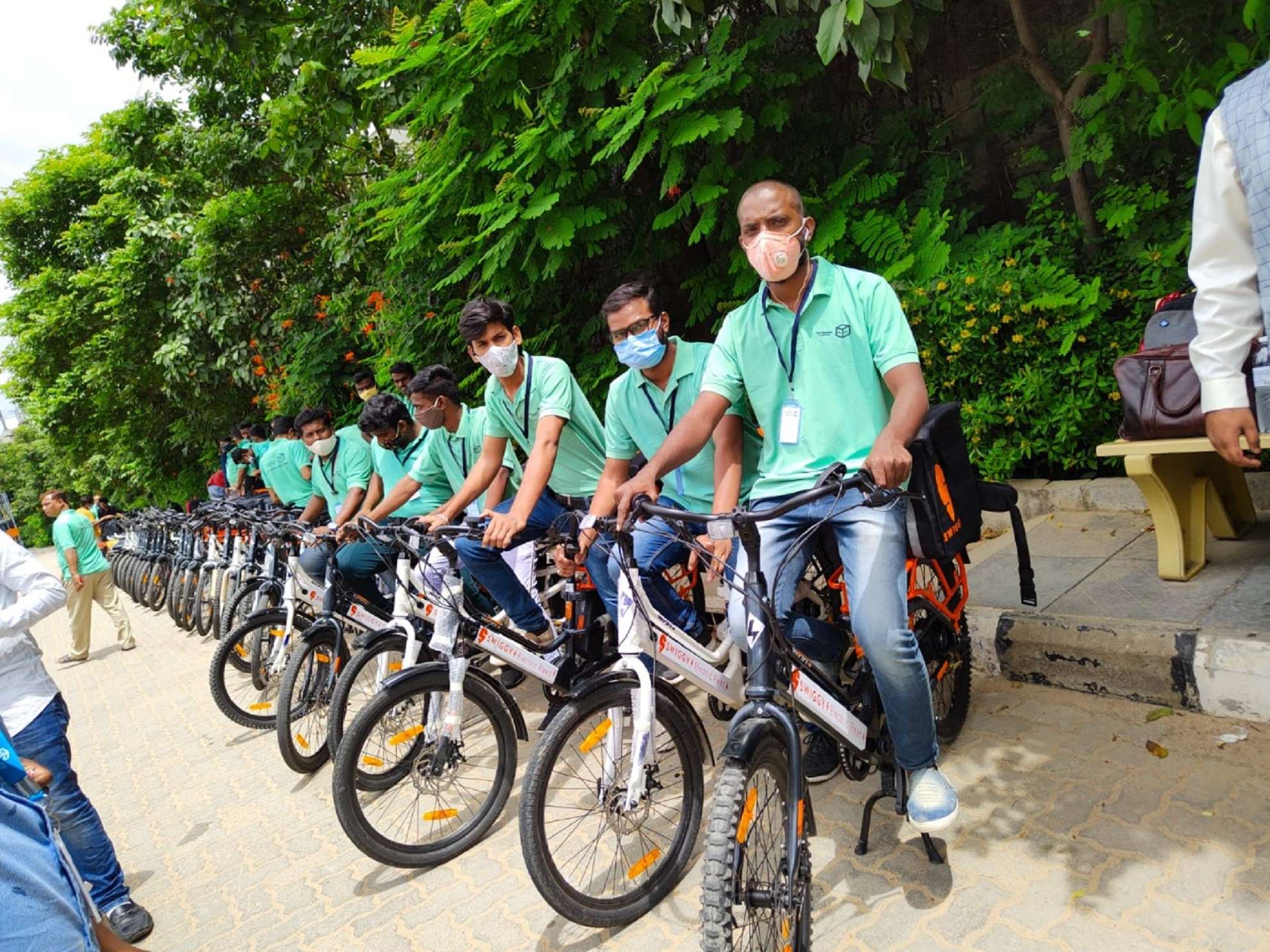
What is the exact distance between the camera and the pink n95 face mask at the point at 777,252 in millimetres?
2635

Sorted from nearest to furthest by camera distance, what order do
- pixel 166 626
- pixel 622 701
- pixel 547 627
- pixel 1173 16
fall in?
pixel 622 701
pixel 547 627
pixel 1173 16
pixel 166 626

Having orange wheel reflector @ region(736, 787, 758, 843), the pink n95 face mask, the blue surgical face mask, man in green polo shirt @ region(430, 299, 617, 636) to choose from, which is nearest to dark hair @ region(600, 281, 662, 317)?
the blue surgical face mask

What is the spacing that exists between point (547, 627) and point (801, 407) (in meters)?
1.95

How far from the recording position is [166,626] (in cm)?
1142

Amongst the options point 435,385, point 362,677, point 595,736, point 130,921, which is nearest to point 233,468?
point 435,385

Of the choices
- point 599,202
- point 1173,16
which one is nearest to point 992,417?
point 1173,16

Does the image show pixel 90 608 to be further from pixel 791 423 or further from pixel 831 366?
pixel 831 366

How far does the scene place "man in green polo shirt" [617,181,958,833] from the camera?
2.49m

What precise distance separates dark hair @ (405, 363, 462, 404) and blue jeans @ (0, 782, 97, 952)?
10.5ft

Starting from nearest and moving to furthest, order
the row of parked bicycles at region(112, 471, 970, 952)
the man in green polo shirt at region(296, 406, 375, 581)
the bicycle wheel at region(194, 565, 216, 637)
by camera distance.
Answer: the row of parked bicycles at region(112, 471, 970, 952) < the man in green polo shirt at region(296, 406, 375, 581) < the bicycle wheel at region(194, 565, 216, 637)

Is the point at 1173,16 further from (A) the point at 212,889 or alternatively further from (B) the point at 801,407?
(A) the point at 212,889

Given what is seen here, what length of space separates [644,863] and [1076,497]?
149 inches

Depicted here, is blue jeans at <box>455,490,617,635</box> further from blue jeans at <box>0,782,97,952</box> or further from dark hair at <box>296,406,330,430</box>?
dark hair at <box>296,406,330,430</box>

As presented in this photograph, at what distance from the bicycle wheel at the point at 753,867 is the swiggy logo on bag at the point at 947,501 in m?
0.91
